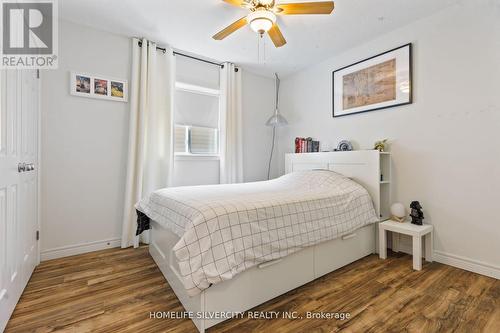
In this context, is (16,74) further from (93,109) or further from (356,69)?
(356,69)

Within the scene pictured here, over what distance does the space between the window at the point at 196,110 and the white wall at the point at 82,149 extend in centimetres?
66

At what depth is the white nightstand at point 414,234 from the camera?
6.62ft

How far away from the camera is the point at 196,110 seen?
327 centimetres

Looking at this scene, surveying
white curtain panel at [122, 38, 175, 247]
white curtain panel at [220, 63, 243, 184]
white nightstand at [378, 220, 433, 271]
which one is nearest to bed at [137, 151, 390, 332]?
white nightstand at [378, 220, 433, 271]

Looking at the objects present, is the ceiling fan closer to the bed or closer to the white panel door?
the bed

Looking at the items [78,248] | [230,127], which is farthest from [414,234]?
[78,248]

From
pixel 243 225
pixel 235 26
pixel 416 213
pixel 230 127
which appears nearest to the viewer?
pixel 243 225

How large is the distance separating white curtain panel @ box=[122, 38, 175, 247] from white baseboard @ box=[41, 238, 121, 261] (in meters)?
0.16

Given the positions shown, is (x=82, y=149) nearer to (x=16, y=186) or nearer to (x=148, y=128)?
(x=148, y=128)

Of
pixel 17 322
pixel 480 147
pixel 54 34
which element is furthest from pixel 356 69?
pixel 17 322

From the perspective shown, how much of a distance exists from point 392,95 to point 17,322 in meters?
3.63

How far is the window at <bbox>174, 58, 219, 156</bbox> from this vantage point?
313cm

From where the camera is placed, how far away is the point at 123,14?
2260 mm

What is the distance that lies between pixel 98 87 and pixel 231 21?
163 cm
